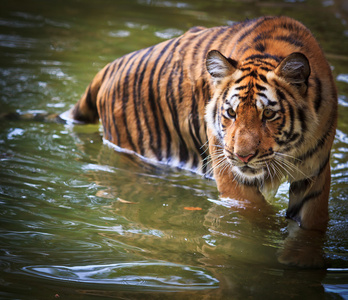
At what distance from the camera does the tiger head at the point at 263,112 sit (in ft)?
8.27

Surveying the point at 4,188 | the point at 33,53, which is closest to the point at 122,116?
the point at 4,188

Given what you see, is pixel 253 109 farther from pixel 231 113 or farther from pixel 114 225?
pixel 114 225

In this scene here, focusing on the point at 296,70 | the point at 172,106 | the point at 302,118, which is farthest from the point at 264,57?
the point at 172,106

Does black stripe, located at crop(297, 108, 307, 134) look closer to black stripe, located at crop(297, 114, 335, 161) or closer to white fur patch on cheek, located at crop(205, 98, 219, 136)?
black stripe, located at crop(297, 114, 335, 161)

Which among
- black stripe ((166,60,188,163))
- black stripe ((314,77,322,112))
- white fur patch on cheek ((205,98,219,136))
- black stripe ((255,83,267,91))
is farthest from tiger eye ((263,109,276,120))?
black stripe ((166,60,188,163))

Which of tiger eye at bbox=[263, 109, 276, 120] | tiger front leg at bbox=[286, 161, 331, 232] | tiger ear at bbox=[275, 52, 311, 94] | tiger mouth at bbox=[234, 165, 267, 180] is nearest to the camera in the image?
tiger ear at bbox=[275, 52, 311, 94]

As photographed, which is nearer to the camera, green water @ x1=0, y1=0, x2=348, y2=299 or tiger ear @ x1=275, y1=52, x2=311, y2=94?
green water @ x1=0, y1=0, x2=348, y2=299

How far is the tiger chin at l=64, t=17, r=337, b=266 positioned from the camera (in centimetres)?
257

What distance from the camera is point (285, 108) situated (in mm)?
2578

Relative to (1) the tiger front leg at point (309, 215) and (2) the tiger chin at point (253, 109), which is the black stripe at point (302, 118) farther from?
(1) the tiger front leg at point (309, 215)

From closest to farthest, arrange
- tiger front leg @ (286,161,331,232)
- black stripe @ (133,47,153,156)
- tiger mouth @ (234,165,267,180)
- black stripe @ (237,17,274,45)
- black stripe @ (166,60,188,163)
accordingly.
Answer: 1. tiger mouth @ (234,165,267,180)
2. tiger front leg @ (286,161,331,232)
3. black stripe @ (237,17,274,45)
4. black stripe @ (166,60,188,163)
5. black stripe @ (133,47,153,156)

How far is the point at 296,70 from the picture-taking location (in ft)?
8.19

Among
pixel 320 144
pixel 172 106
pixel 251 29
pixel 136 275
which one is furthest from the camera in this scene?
pixel 172 106

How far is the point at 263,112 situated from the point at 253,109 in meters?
0.05
